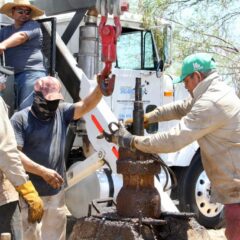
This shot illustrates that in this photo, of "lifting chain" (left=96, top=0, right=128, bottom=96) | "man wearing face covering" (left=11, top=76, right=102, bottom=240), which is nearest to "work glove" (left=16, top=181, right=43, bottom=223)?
"man wearing face covering" (left=11, top=76, right=102, bottom=240)

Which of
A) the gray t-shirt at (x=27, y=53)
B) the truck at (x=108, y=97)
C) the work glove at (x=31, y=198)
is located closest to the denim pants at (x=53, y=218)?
the work glove at (x=31, y=198)

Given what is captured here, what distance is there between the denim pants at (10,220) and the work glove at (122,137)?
0.82 m

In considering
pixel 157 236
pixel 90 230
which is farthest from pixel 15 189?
pixel 157 236

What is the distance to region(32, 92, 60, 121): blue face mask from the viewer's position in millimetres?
4969

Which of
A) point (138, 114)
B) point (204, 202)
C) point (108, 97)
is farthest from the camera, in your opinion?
point (204, 202)

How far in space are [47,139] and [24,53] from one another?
4.88 ft

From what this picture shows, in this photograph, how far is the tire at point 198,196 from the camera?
25.6 ft

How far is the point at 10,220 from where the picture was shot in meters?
4.04

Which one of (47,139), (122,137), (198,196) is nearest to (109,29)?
(122,137)

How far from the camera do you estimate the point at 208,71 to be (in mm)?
4027

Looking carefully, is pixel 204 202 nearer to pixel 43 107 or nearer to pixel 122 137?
pixel 43 107

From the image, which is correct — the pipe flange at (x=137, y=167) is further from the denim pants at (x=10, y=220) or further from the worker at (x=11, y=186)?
the denim pants at (x=10, y=220)

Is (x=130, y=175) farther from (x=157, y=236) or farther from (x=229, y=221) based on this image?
(x=229, y=221)

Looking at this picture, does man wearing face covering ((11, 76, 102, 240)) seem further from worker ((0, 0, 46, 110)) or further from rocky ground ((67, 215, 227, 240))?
rocky ground ((67, 215, 227, 240))
